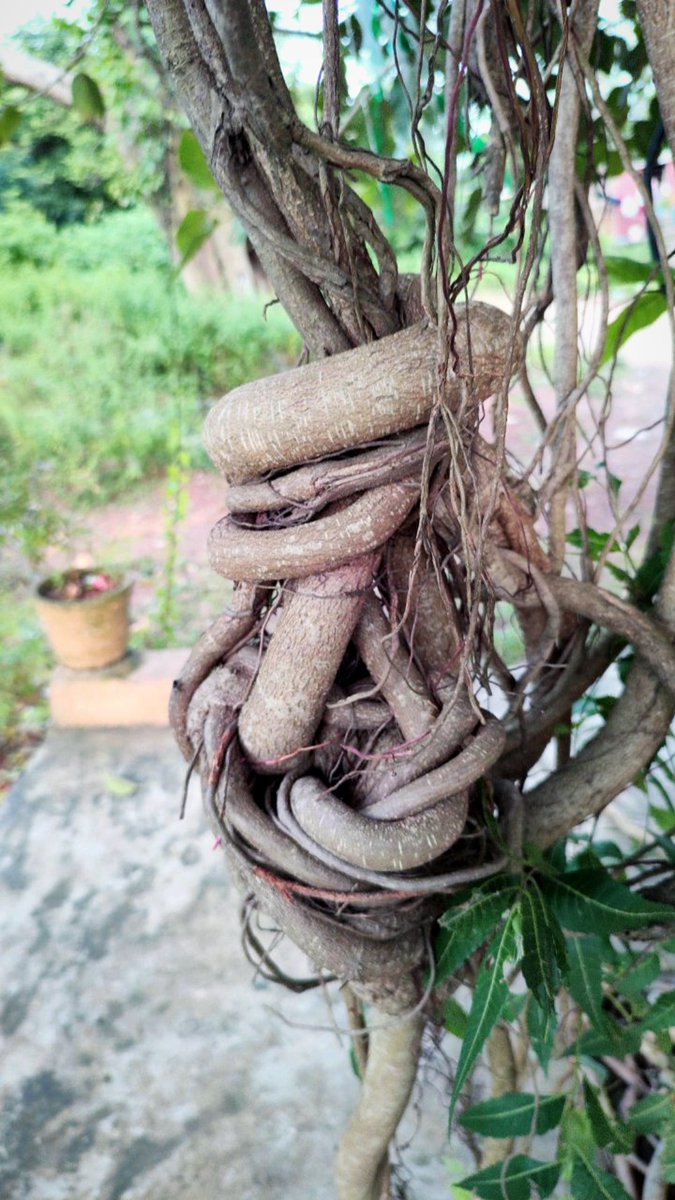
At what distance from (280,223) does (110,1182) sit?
1.22 metres

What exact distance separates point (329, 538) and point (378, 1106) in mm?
540

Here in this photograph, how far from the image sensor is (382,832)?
0.57 metres

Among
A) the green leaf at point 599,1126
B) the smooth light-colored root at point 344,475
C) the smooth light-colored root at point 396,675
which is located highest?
the smooth light-colored root at point 344,475

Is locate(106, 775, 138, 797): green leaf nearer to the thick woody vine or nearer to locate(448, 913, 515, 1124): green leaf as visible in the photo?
the thick woody vine

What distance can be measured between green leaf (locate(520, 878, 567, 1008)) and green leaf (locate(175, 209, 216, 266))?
71cm

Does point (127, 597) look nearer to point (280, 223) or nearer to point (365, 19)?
point (365, 19)

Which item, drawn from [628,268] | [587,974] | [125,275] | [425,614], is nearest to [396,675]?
[425,614]

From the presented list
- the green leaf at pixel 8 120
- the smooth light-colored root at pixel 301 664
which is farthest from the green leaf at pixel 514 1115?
the green leaf at pixel 8 120

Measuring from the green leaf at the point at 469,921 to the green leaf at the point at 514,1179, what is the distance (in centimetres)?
19

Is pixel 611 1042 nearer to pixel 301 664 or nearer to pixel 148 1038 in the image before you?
pixel 301 664

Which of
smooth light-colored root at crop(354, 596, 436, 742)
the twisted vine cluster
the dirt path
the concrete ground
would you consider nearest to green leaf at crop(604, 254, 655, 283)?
the twisted vine cluster

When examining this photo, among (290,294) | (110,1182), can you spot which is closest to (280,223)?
(290,294)

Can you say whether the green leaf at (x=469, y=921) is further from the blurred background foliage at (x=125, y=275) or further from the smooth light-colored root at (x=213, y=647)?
the blurred background foliage at (x=125, y=275)

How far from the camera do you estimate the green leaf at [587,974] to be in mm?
632
